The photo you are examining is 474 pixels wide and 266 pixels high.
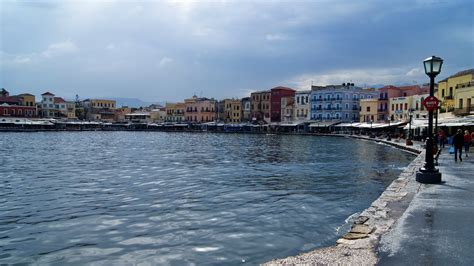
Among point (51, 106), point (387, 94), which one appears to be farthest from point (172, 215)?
point (51, 106)

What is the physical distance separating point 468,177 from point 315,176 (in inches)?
264

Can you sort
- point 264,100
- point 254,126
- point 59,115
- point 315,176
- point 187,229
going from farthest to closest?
1. point 59,115
2. point 264,100
3. point 254,126
4. point 315,176
5. point 187,229

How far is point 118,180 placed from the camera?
53.5 ft

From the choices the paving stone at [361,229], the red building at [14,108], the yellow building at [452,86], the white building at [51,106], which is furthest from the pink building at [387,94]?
the white building at [51,106]

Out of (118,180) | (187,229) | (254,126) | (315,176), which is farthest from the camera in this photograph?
(254,126)

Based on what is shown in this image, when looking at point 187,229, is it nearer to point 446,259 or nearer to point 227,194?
point 227,194

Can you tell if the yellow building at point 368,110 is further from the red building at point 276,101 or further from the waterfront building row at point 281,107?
the red building at point 276,101

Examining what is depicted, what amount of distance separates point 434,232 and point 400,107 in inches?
2775

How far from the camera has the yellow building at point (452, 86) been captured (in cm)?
4309

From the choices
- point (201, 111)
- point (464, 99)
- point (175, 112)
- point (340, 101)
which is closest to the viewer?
point (464, 99)

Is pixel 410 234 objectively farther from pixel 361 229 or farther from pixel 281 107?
pixel 281 107

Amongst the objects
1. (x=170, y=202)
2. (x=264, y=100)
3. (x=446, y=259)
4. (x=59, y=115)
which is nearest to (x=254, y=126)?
(x=264, y=100)

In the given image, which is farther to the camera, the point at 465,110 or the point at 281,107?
the point at 281,107

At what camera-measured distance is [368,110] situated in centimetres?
8038
